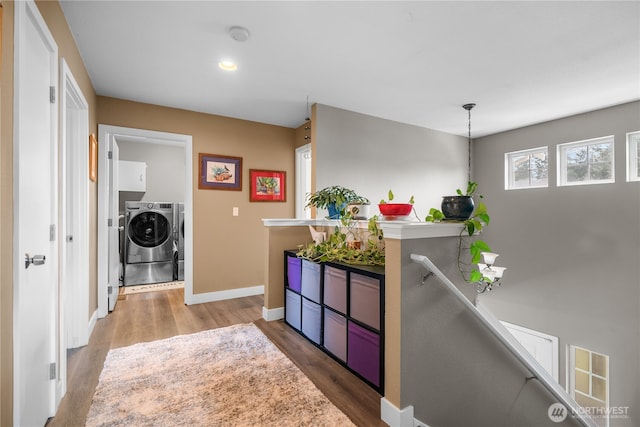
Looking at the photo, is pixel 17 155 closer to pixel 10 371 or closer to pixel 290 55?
pixel 10 371

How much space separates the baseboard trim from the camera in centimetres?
367

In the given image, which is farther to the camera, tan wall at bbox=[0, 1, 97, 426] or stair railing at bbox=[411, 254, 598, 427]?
stair railing at bbox=[411, 254, 598, 427]

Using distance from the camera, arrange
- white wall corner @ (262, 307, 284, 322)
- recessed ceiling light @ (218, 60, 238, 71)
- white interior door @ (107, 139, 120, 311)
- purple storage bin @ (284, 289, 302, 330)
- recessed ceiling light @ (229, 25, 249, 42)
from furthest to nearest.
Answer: white interior door @ (107, 139, 120, 311)
white wall corner @ (262, 307, 284, 322)
purple storage bin @ (284, 289, 302, 330)
recessed ceiling light @ (218, 60, 238, 71)
recessed ceiling light @ (229, 25, 249, 42)

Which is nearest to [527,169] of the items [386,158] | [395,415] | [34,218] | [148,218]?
[386,158]

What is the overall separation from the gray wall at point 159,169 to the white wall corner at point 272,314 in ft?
11.2

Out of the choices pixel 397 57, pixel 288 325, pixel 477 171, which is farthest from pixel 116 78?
pixel 477 171

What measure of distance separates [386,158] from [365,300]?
259 centimetres

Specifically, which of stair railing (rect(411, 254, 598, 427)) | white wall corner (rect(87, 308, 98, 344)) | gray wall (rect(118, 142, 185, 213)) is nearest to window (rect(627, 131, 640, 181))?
stair railing (rect(411, 254, 598, 427))

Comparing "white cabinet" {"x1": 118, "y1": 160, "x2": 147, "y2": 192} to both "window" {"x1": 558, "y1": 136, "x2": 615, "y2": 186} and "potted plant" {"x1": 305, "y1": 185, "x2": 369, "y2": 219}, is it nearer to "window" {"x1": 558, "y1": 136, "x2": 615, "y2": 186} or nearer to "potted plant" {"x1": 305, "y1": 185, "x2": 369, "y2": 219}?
"potted plant" {"x1": 305, "y1": 185, "x2": 369, "y2": 219}

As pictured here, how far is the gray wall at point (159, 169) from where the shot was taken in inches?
202

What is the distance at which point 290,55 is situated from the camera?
247 cm

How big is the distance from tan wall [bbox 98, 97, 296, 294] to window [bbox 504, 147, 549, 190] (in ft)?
11.2

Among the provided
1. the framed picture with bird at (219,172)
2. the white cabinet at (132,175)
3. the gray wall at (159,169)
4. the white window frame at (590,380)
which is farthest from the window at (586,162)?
the white cabinet at (132,175)

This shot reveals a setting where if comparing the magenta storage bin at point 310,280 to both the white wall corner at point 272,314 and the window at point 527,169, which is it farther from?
the window at point 527,169
